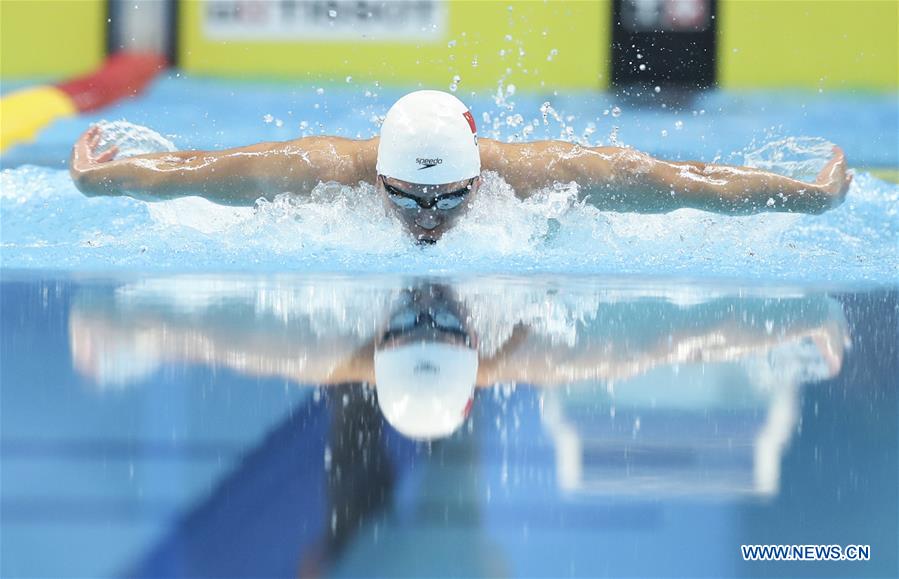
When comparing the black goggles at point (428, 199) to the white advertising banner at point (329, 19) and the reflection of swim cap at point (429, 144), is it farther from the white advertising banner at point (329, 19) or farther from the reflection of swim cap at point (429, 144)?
the white advertising banner at point (329, 19)

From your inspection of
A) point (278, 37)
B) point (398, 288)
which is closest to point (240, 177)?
point (398, 288)

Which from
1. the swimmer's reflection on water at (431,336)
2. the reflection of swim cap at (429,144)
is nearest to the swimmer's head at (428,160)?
the reflection of swim cap at (429,144)

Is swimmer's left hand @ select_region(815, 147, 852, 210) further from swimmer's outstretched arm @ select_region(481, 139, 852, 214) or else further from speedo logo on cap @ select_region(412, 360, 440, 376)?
speedo logo on cap @ select_region(412, 360, 440, 376)

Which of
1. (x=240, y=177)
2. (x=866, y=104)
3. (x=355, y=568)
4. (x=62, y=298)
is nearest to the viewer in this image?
(x=355, y=568)

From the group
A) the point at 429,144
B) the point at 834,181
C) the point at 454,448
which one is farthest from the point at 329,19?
the point at 454,448

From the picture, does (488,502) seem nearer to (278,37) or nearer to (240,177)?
(240,177)

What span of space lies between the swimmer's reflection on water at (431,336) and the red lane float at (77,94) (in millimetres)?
2987

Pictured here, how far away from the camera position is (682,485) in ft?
4.09

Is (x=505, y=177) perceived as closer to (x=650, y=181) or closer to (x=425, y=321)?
(x=650, y=181)

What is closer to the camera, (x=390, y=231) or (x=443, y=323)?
(x=443, y=323)

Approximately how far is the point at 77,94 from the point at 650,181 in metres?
3.52

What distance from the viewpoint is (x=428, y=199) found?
8.88 ft

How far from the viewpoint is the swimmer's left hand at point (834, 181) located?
115 inches

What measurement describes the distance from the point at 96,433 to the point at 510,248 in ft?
5.55
